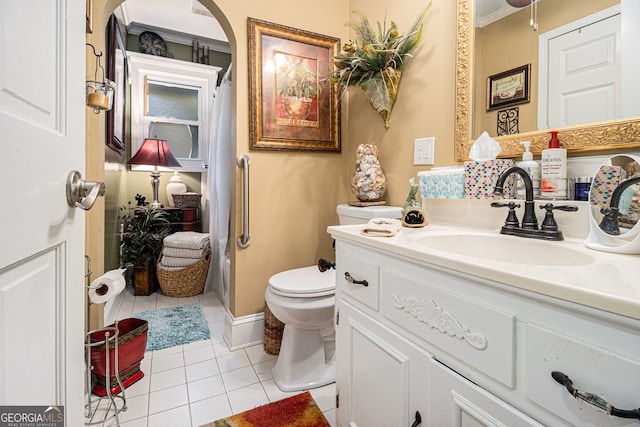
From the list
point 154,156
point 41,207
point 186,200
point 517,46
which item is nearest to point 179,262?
point 186,200

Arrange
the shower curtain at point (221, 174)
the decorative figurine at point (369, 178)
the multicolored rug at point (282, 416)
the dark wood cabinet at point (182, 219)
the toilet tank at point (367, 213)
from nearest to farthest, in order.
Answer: the multicolored rug at point (282, 416) → the toilet tank at point (367, 213) → the decorative figurine at point (369, 178) → the shower curtain at point (221, 174) → the dark wood cabinet at point (182, 219)

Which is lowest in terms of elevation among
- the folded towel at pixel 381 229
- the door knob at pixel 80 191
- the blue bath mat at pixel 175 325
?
the blue bath mat at pixel 175 325

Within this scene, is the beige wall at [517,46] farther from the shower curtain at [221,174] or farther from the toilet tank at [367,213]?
the shower curtain at [221,174]

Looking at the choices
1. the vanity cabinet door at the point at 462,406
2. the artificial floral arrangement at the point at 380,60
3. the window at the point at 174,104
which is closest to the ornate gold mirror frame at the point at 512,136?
the artificial floral arrangement at the point at 380,60

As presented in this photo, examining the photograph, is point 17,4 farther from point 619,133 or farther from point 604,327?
point 619,133

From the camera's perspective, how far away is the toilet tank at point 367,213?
5.12 ft

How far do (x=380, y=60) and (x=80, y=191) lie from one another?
1462 mm

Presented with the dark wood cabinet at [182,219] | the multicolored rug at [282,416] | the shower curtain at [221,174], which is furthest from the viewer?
the dark wood cabinet at [182,219]

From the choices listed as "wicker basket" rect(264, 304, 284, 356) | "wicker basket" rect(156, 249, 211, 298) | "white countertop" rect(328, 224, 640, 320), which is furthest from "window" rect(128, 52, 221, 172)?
"white countertop" rect(328, 224, 640, 320)

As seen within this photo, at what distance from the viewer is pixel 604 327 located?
443 mm

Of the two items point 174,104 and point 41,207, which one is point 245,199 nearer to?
point 41,207

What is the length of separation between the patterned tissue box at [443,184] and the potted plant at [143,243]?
252 centimetres

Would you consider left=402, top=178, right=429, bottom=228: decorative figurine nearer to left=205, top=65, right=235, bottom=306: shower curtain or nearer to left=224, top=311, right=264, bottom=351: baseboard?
left=224, top=311, right=264, bottom=351: baseboard

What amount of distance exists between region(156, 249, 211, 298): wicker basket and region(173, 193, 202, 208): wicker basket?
2.12 feet
